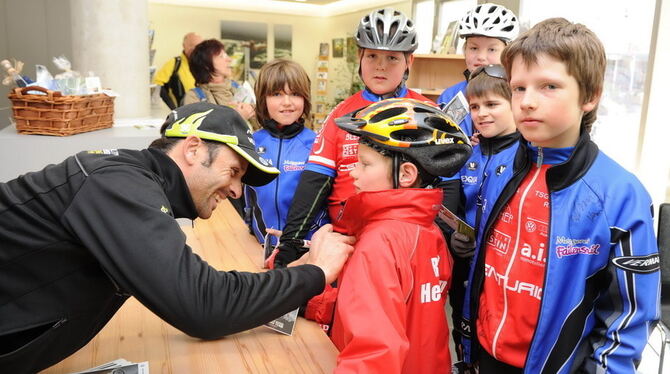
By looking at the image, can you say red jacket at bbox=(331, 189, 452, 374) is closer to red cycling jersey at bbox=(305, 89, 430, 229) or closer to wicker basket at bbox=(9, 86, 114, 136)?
red cycling jersey at bbox=(305, 89, 430, 229)

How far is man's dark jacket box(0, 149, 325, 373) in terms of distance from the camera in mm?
1209

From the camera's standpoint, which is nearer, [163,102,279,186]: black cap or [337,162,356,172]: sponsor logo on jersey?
[163,102,279,186]: black cap

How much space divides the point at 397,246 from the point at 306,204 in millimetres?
1041

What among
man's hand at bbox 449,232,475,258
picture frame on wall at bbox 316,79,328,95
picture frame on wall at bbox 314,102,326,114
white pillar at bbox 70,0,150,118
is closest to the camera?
man's hand at bbox 449,232,475,258

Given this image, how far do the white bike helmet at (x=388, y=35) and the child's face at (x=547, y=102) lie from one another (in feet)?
3.79

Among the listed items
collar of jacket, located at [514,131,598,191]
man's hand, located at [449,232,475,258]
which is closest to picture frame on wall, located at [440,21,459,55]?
man's hand, located at [449,232,475,258]

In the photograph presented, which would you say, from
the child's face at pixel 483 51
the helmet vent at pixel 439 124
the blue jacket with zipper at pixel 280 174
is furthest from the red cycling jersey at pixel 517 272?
the child's face at pixel 483 51

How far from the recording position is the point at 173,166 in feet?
4.87

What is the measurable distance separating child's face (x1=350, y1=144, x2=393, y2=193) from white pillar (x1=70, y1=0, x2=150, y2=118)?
3.24m

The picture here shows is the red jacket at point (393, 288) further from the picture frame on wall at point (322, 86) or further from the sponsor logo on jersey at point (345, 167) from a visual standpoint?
the picture frame on wall at point (322, 86)

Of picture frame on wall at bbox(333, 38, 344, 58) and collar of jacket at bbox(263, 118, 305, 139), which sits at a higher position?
picture frame on wall at bbox(333, 38, 344, 58)

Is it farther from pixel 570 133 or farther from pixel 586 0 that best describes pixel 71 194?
pixel 586 0

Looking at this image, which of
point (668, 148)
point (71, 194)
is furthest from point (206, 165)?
point (668, 148)

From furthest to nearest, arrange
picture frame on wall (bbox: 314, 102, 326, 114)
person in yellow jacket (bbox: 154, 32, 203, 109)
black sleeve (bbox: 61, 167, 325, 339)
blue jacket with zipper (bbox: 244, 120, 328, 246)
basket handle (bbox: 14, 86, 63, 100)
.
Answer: picture frame on wall (bbox: 314, 102, 326, 114) → person in yellow jacket (bbox: 154, 32, 203, 109) → basket handle (bbox: 14, 86, 63, 100) → blue jacket with zipper (bbox: 244, 120, 328, 246) → black sleeve (bbox: 61, 167, 325, 339)
